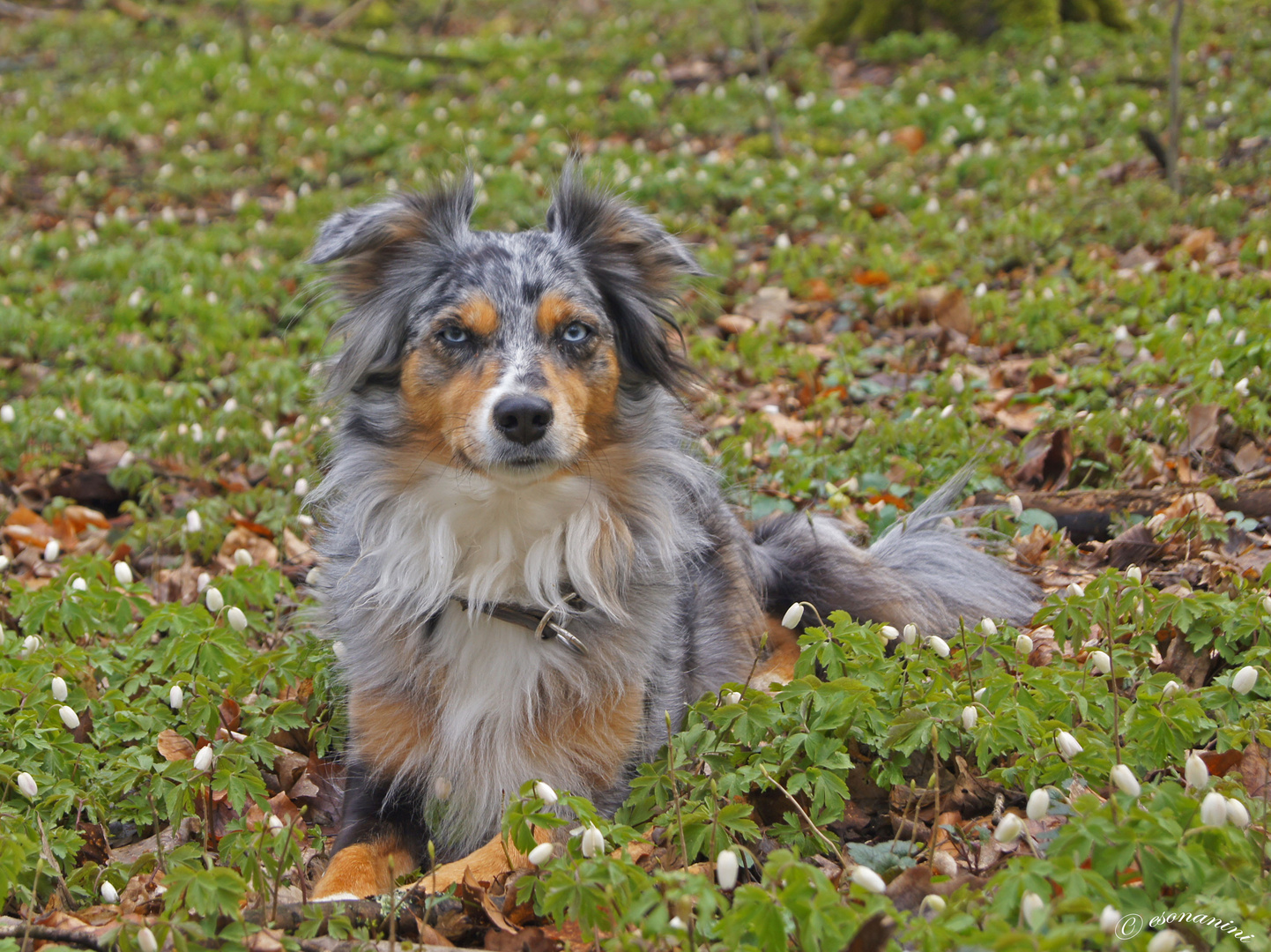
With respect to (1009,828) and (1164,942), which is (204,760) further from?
(1164,942)

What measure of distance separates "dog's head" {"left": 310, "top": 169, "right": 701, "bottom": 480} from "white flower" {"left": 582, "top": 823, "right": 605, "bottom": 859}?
1.27 m

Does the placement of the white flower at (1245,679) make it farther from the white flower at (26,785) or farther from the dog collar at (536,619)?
the white flower at (26,785)

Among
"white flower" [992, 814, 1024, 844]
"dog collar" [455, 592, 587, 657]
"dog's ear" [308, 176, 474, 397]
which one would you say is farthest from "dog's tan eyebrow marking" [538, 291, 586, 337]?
"white flower" [992, 814, 1024, 844]

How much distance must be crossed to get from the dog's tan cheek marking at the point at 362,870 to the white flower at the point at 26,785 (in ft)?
2.81

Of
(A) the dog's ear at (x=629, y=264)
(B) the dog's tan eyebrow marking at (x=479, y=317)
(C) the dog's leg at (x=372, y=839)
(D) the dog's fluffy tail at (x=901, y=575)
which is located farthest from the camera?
(D) the dog's fluffy tail at (x=901, y=575)

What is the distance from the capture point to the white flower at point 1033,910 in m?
2.06

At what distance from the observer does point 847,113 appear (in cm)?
1110

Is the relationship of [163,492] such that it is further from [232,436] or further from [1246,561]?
[1246,561]

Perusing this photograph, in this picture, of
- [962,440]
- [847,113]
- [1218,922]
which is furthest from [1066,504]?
[847,113]

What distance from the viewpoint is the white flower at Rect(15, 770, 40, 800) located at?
309cm

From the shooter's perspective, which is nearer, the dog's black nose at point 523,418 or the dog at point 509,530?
the dog's black nose at point 523,418

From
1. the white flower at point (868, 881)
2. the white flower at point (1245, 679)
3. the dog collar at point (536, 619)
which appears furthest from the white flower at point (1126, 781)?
the dog collar at point (536, 619)

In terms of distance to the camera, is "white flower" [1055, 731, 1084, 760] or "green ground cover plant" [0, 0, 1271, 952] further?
"white flower" [1055, 731, 1084, 760]

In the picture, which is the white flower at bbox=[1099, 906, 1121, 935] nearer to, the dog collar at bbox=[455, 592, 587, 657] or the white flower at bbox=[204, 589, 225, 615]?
the dog collar at bbox=[455, 592, 587, 657]
